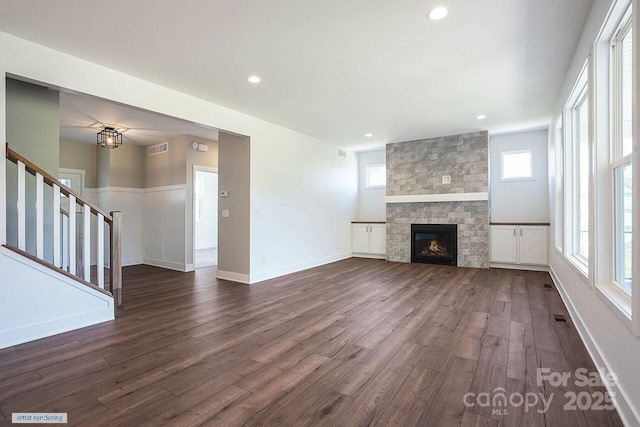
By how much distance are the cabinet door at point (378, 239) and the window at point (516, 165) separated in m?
2.79

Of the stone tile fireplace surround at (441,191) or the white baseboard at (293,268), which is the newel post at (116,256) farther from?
Result: the stone tile fireplace surround at (441,191)

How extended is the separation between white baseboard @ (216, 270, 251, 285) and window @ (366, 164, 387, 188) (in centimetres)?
442

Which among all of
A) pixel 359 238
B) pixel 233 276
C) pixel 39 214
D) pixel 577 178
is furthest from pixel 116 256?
pixel 359 238

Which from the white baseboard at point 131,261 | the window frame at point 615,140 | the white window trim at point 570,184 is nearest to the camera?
the window frame at point 615,140

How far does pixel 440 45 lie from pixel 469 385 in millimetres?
2867

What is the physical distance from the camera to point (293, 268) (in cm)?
598

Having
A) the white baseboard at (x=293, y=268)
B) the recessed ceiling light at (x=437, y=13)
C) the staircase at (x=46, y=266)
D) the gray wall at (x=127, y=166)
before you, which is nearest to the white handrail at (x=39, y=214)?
the staircase at (x=46, y=266)

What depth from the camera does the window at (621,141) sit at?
2.01m

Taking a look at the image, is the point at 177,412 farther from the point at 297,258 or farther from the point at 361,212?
the point at 361,212

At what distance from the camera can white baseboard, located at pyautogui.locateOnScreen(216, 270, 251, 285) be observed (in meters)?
5.14

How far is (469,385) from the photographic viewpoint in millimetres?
2031

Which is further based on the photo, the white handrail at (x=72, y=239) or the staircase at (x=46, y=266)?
the white handrail at (x=72, y=239)

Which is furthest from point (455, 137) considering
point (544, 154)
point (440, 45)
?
point (440, 45)

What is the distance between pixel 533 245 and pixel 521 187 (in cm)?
123
